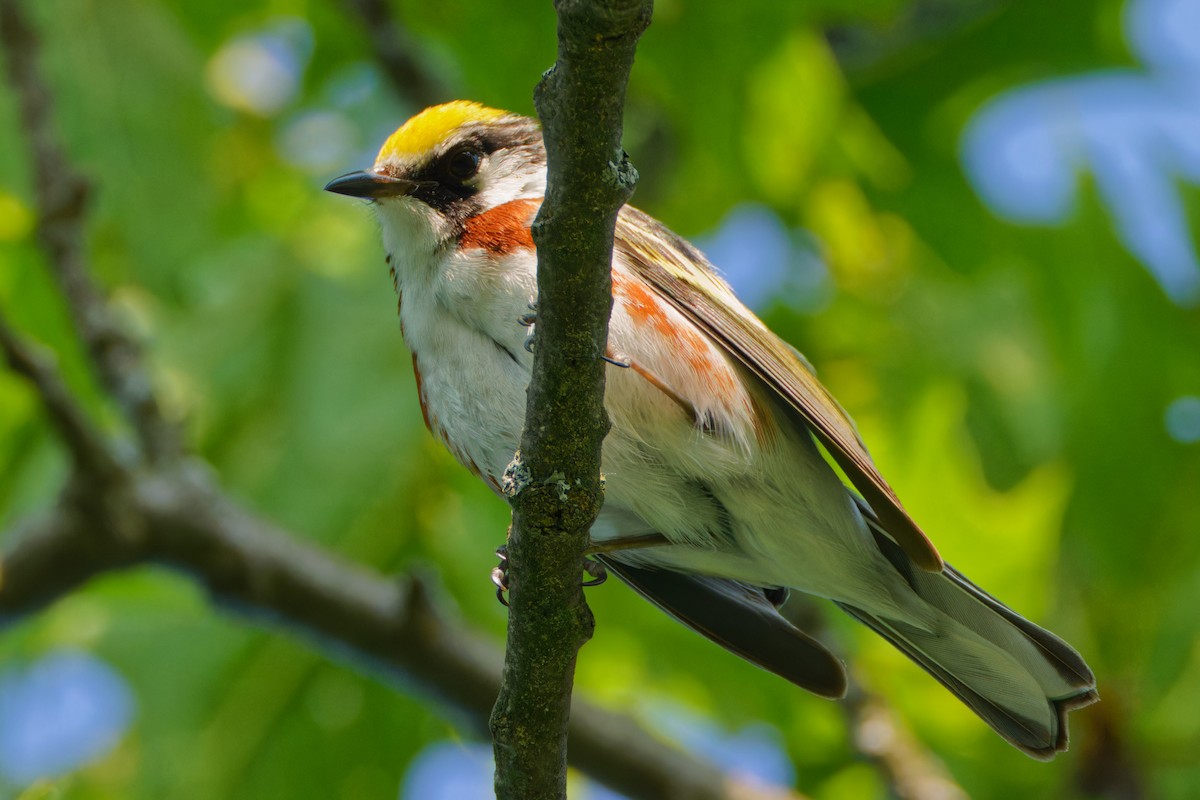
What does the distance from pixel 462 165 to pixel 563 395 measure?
161 centimetres

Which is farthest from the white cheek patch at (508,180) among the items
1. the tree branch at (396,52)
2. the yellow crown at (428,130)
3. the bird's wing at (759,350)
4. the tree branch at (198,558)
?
the tree branch at (396,52)

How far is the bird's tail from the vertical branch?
1.25 meters

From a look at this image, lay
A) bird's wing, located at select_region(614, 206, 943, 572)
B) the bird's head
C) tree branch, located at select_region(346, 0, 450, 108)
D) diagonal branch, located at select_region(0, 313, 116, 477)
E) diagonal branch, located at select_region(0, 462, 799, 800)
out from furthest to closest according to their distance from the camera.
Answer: tree branch, located at select_region(346, 0, 450, 108) < diagonal branch, located at select_region(0, 462, 799, 800) < diagonal branch, located at select_region(0, 313, 116, 477) < the bird's head < bird's wing, located at select_region(614, 206, 943, 572)

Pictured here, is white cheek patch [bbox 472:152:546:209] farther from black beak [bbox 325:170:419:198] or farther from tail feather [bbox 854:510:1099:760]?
tail feather [bbox 854:510:1099:760]

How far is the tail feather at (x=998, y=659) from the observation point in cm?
348

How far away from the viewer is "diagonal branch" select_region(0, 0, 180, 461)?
418 centimetres

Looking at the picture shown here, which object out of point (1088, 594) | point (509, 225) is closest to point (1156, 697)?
point (1088, 594)

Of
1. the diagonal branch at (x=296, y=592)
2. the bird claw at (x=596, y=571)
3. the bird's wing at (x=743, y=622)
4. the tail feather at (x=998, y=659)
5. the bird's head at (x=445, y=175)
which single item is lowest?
the diagonal branch at (x=296, y=592)

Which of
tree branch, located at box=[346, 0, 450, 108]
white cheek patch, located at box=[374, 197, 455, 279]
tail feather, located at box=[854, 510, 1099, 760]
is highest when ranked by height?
tree branch, located at box=[346, 0, 450, 108]

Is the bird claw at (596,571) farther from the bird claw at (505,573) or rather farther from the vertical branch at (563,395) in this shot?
the vertical branch at (563,395)

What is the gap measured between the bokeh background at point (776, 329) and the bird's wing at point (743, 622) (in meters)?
1.00

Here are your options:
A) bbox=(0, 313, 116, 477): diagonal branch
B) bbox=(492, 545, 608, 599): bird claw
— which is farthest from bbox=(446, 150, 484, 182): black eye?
bbox=(0, 313, 116, 477): diagonal branch

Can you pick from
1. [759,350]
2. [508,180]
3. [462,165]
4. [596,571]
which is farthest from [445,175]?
[596,571]

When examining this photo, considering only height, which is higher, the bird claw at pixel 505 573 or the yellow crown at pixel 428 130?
the yellow crown at pixel 428 130
